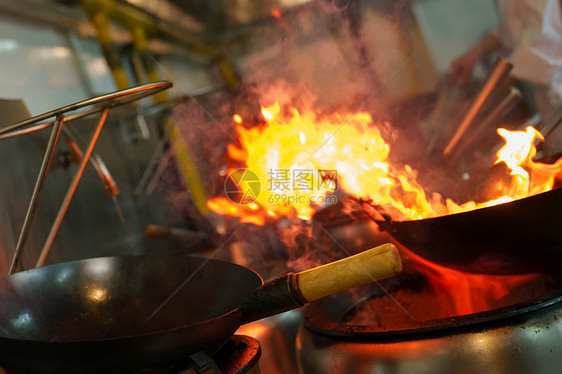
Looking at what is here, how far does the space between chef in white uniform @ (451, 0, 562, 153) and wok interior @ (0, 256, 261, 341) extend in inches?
62.3

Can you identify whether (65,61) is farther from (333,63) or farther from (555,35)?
(555,35)

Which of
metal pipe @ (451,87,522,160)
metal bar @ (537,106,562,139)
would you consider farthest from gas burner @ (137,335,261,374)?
metal pipe @ (451,87,522,160)

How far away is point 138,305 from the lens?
37.4 inches

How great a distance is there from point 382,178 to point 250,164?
1.98ft

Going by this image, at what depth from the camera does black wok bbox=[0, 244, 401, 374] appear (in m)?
0.65

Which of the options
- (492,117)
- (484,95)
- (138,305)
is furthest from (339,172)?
(492,117)

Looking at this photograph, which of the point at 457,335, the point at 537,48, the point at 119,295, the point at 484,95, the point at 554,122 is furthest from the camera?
the point at 484,95

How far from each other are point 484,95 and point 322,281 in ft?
5.89

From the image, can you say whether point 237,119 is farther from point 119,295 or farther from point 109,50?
point 119,295

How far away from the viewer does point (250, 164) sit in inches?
68.1

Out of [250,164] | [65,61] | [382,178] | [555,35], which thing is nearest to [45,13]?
[65,61]

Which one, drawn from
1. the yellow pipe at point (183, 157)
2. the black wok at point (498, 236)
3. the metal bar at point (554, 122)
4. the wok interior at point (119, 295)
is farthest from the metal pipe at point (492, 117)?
the wok interior at point (119, 295)

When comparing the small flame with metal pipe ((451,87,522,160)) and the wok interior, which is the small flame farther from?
the wok interior

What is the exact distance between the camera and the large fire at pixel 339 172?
1.12 m
